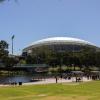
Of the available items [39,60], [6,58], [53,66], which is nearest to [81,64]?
[53,66]

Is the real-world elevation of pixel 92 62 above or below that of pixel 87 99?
above

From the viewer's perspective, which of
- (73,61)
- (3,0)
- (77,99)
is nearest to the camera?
(3,0)

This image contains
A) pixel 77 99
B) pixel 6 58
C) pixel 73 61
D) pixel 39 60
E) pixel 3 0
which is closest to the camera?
pixel 3 0

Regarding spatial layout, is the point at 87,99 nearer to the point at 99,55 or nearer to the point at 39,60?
the point at 99,55

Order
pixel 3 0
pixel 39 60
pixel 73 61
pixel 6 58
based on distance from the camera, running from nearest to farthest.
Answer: pixel 3 0, pixel 6 58, pixel 73 61, pixel 39 60

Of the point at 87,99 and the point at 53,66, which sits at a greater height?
the point at 53,66

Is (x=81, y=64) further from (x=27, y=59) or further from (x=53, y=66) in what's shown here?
(x=27, y=59)

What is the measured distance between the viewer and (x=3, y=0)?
15289 mm

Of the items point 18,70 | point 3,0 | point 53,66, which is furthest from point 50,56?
point 3,0

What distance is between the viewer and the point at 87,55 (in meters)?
164

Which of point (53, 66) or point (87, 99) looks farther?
point (53, 66)

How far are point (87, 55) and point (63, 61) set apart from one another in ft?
38.1

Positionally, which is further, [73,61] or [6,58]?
[73,61]

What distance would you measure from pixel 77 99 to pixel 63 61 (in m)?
121
